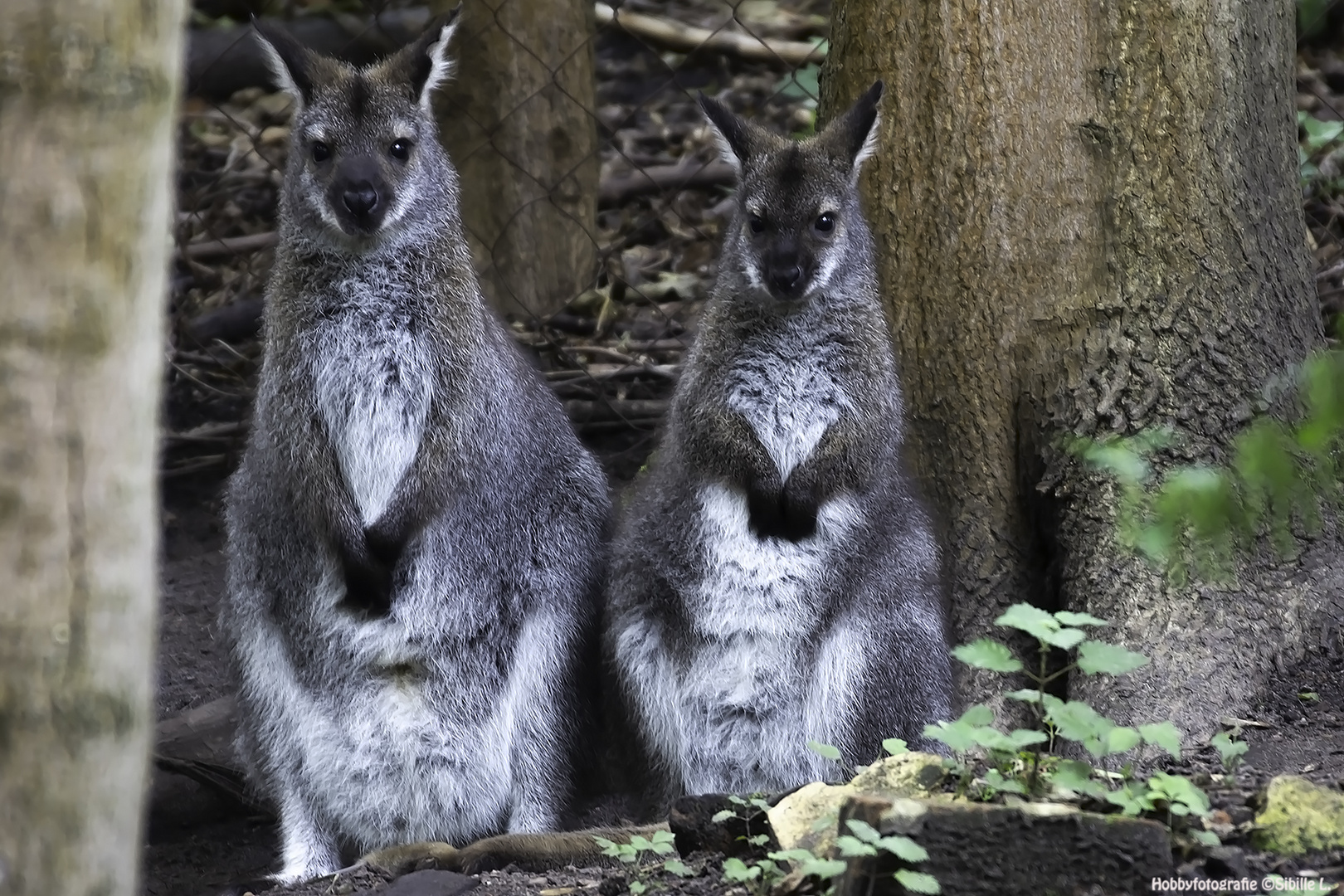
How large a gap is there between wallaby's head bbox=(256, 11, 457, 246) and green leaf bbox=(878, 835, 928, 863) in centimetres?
252

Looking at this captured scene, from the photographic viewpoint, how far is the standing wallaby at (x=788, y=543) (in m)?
4.64

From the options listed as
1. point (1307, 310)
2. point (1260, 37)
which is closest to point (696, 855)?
point (1307, 310)

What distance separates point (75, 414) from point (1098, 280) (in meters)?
3.56

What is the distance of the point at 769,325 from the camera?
477 cm

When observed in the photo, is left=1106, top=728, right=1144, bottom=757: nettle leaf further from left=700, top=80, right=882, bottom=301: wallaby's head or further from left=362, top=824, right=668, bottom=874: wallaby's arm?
left=700, top=80, right=882, bottom=301: wallaby's head

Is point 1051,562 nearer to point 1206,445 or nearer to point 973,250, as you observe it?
point 1206,445

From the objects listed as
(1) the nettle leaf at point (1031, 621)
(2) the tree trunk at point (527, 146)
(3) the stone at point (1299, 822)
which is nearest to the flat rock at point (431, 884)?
(1) the nettle leaf at point (1031, 621)

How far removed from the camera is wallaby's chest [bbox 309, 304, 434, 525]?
4.73 metres

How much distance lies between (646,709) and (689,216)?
4175 mm

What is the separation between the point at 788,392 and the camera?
4.73 meters

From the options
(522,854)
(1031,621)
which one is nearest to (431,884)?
(522,854)

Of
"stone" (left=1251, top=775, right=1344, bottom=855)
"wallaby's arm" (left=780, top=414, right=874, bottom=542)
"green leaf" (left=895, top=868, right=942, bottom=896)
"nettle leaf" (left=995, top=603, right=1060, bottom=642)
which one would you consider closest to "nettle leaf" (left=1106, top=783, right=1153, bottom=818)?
"stone" (left=1251, top=775, right=1344, bottom=855)

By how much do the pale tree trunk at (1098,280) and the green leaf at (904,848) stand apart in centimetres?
189

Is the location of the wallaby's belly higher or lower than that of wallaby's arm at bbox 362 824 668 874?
higher
